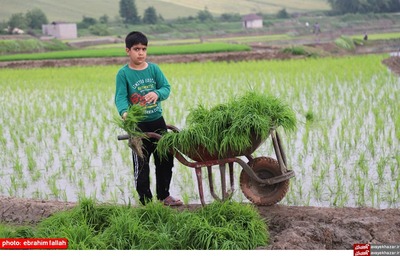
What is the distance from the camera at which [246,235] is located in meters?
3.33

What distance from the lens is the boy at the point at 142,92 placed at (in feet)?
12.6

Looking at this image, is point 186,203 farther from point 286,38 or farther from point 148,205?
point 286,38

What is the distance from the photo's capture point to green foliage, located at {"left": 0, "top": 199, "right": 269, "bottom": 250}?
129 inches

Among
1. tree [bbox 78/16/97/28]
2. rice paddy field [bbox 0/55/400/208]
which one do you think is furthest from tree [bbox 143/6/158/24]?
rice paddy field [bbox 0/55/400/208]

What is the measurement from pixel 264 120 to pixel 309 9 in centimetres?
1501

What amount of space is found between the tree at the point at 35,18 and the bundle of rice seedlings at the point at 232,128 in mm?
10427

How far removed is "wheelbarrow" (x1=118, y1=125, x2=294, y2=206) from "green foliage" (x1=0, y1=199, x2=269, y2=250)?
10.8 inches

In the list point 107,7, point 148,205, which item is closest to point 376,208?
point 148,205

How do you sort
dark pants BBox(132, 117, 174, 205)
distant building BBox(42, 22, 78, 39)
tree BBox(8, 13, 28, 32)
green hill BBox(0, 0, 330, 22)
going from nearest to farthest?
dark pants BBox(132, 117, 174, 205) < green hill BBox(0, 0, 330, 22) < tree BBox(8, 13, 28, 32) < distant building BBox(42, 22, 78, 39)

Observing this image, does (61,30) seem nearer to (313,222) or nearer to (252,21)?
(252,21)

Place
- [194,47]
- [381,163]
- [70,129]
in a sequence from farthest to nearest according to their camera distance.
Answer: [194,47]
[70,129]
[381,163]

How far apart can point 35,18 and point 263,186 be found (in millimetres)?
11917

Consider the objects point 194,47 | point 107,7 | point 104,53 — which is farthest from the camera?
point 194,47

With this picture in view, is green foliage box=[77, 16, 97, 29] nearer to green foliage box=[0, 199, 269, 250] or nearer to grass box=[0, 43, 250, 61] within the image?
grass box=[0, 43, 250, 61]
